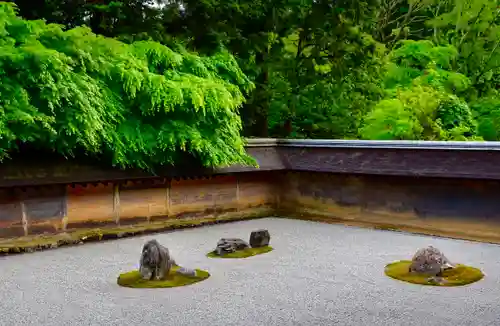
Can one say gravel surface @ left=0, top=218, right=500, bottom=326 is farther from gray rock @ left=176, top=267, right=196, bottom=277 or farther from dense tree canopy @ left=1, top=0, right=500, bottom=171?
dense tree canopy @ left=1, top=0, right=500, bottom=171

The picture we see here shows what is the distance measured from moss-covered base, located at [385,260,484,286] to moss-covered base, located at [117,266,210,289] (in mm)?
2260

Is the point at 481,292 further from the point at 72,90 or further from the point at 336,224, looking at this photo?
the point at 72,90

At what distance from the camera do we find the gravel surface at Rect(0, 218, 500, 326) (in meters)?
5.35

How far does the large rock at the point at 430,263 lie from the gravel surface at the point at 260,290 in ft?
1.43

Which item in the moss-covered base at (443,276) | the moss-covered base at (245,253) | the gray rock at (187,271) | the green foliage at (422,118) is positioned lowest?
the moss-covered base at (245,253)

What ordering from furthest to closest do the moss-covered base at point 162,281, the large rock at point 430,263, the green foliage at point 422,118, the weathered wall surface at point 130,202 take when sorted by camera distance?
the green foliage at point 422,118 → the weathered wall surface at point 130,202 → the large rock at point 430,263 → the moss-covered base at point 162,281

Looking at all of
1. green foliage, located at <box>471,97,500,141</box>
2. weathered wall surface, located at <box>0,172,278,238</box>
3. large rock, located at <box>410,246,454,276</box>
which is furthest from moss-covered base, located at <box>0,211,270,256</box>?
green foliage, located at <box>471,97,500,141</box>

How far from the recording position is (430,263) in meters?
6.81

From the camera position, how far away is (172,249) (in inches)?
341

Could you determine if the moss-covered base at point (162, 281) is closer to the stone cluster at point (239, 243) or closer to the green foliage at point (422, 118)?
the stone cluster at point (239, 243)

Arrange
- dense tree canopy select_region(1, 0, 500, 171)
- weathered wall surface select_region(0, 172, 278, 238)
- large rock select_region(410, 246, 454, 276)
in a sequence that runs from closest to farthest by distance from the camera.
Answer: large rock select_region(410, 246, 454, 276) < dense tree canopy select_region(1, 0, 500, 171) < weathered wall surface select_region(0, 172, 278, 238)

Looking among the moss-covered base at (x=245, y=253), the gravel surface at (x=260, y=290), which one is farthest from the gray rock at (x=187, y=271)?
the moss-covered base at (x=245, y=253)

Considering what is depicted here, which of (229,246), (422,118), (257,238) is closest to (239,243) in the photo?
(229,246)

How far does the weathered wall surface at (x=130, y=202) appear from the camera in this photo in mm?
8828
